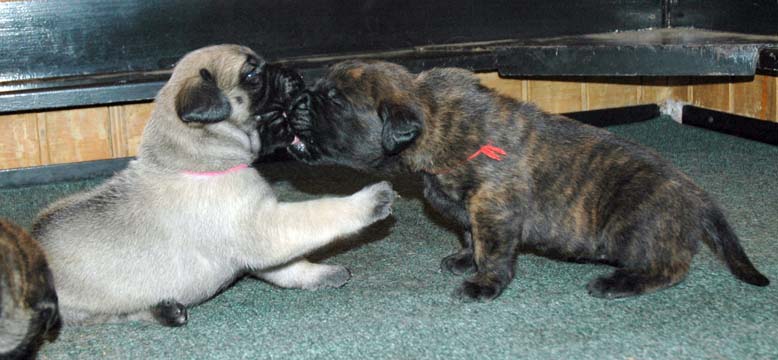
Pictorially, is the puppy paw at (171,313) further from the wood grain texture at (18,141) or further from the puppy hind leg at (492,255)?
the wood grain texture at (18,141)

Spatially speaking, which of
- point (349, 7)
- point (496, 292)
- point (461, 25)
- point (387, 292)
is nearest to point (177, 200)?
point (387, 292)

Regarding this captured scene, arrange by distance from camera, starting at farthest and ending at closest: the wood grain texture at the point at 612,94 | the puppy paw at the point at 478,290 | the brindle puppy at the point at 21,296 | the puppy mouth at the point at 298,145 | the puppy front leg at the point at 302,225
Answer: the wood grain texture at the point at 612,94 → the puppy mouth at the point at 298,145 → the puppy paw at the point at 478,290 → the puppy front leg at the point at 302,225 → the brindle puppy at the point at 21,296

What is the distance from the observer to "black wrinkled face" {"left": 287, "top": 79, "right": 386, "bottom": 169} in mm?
3369

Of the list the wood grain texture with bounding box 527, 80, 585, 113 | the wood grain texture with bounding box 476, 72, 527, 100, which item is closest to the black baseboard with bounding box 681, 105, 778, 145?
the wood grain texture with bounding box 527, 80, 585, 113

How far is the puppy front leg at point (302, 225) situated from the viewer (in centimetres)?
316

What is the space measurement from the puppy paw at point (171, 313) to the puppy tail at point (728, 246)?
1.95 metres

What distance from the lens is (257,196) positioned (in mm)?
3230

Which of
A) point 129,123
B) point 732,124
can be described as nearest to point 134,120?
point 129,123

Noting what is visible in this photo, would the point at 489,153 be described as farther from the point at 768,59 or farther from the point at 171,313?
the point at 768,59

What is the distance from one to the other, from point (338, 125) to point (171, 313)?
946 millimetres

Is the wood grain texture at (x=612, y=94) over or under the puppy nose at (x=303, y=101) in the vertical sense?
under

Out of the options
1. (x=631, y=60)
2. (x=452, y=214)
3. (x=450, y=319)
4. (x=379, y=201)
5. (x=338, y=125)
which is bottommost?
(x=450, y=319)

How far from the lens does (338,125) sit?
339 cm

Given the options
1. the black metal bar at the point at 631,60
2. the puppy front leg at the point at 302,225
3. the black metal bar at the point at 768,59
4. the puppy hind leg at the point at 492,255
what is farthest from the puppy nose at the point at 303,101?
the black metal bar at the point at 768,59
